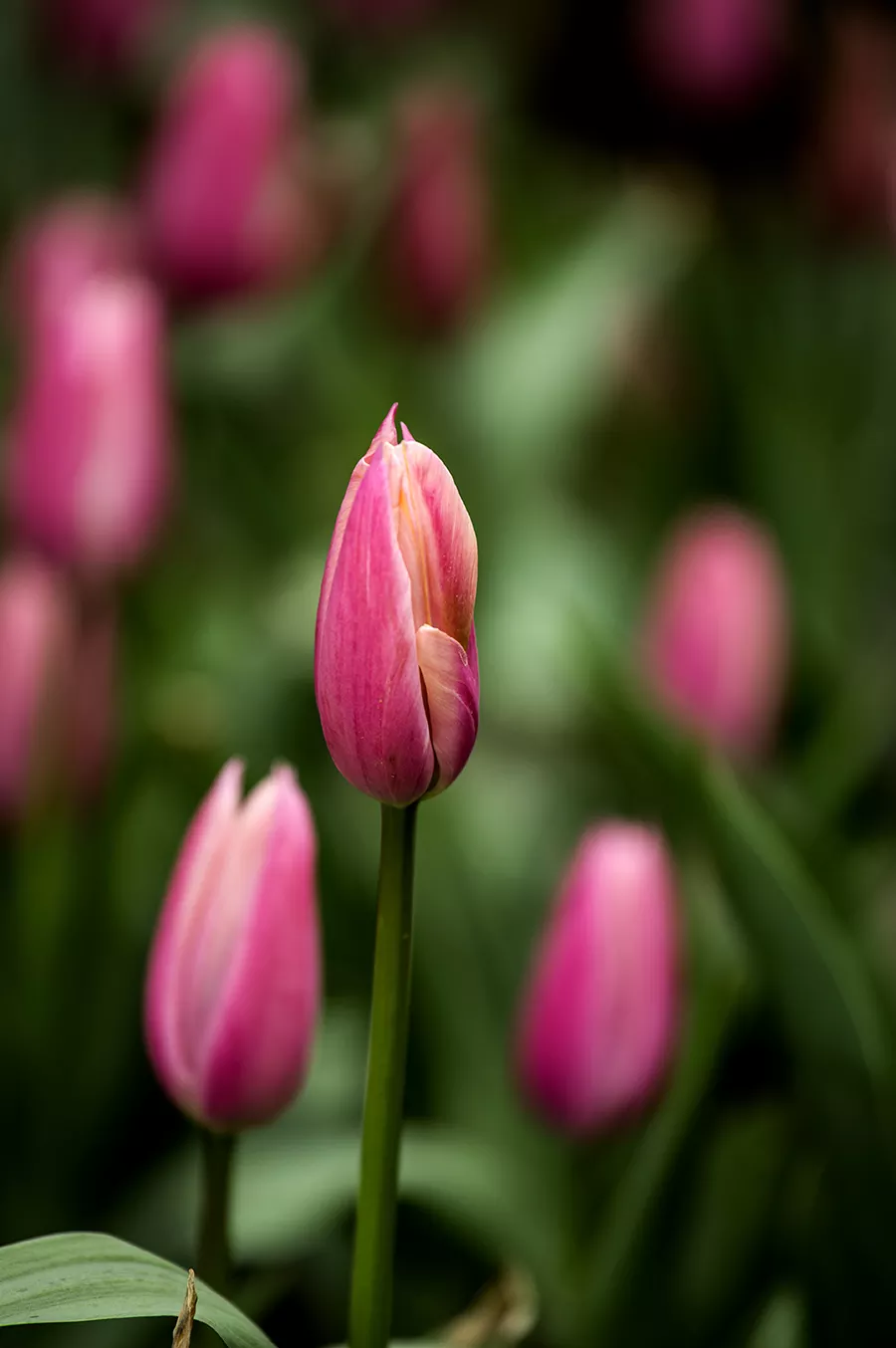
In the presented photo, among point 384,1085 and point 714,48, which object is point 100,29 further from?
point 384,1085

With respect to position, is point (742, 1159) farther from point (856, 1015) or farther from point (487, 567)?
point (487, 567)

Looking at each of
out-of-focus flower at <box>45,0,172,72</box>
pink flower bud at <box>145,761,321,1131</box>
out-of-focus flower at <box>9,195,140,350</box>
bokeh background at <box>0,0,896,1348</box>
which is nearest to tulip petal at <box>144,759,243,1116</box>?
pink flower bud at <box>145,761,321,1131</box>

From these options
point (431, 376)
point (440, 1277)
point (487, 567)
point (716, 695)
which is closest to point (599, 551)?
point (487, 567)

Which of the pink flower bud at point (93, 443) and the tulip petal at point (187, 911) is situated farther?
the pink flower bud at point (93, 443)

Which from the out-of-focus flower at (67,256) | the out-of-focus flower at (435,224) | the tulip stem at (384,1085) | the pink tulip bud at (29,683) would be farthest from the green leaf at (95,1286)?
the out-of-focus flower at (435,224)

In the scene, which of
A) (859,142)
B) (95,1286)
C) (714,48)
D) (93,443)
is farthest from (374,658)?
(714,48)

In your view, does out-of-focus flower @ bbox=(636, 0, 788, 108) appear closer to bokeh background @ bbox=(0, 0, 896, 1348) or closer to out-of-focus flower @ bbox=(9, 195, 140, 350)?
bokeh background @ bbox=(0, 0, 896, 1348)

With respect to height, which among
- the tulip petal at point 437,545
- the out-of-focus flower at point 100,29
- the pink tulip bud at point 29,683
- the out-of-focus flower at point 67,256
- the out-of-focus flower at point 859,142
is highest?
the out-of-focus flower at point 100,29

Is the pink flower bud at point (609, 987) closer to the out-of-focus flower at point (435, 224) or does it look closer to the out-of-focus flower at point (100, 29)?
the out-of-focus flower at point (435, 224)
